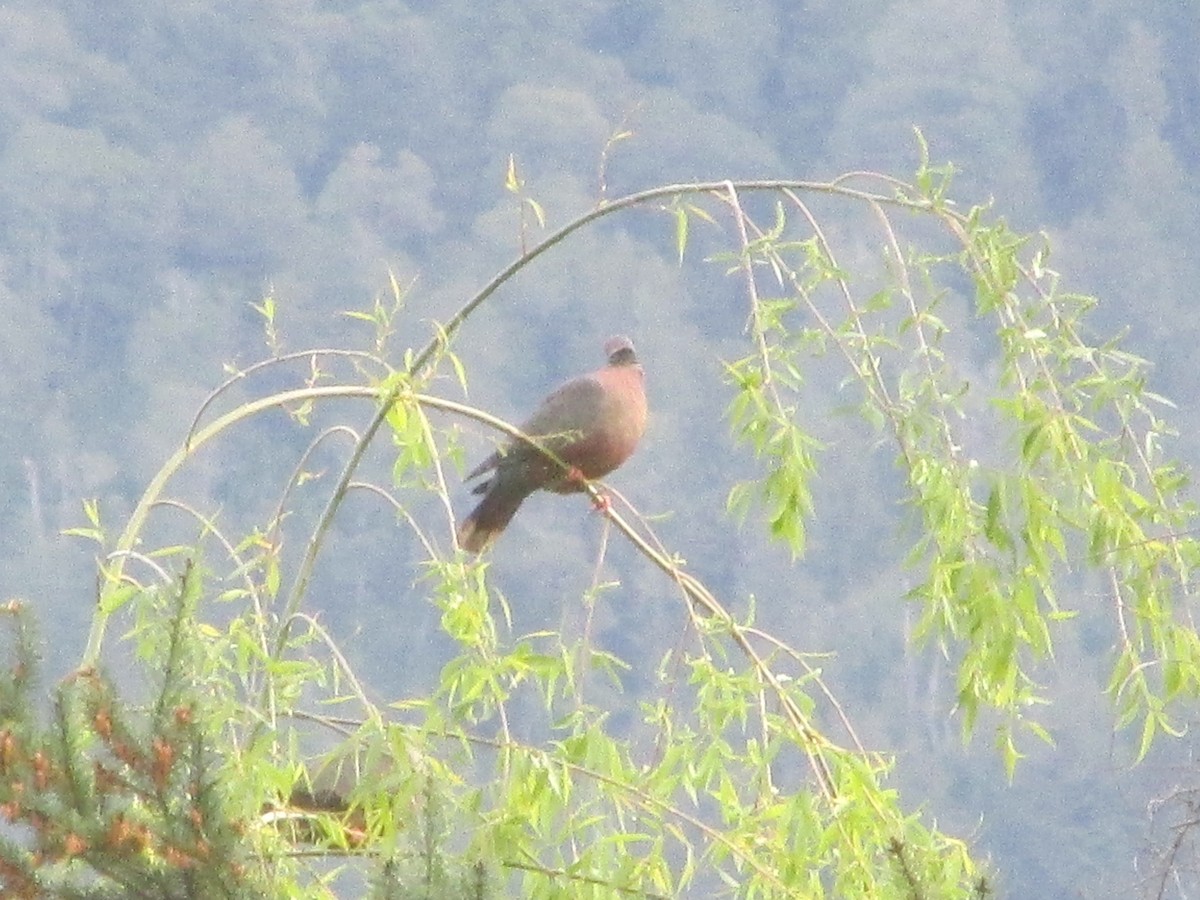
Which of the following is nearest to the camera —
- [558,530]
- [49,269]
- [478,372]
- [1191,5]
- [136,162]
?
[558,530]

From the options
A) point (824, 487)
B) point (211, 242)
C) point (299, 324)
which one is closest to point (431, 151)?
point (211, 242)

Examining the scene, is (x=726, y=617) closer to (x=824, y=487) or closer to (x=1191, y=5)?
(x=824, y=487)

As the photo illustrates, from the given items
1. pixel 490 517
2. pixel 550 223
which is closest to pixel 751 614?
pixel 490 517

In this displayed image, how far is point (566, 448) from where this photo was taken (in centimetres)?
367

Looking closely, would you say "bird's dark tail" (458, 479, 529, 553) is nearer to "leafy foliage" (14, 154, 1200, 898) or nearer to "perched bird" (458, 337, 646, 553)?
"perched bird" (458, 337, 646, 553)

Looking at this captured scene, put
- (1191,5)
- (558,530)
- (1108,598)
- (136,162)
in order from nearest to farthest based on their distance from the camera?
(1108,598), (558,530), (1191,5), (136,162)

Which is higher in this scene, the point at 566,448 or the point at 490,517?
the point at 566,448

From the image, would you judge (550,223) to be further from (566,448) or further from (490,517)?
(566,448)

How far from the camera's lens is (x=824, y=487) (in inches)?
297

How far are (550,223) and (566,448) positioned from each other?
272 centimetres

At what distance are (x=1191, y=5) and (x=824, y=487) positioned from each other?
4.76m

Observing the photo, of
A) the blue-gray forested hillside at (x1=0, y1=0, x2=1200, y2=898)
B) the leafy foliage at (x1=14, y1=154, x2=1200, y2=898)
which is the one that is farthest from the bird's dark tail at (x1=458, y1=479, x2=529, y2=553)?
the leafy foliage at (x1=14, y1=154, x2=1200, y2=898)

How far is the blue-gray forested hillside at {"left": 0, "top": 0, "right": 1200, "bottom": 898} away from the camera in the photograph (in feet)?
20.7

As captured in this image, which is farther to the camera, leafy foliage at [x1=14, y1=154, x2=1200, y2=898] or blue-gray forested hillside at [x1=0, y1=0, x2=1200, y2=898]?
blue-gray forested hillside at [x1=0, y1=0, x2=1200, y2=898]
